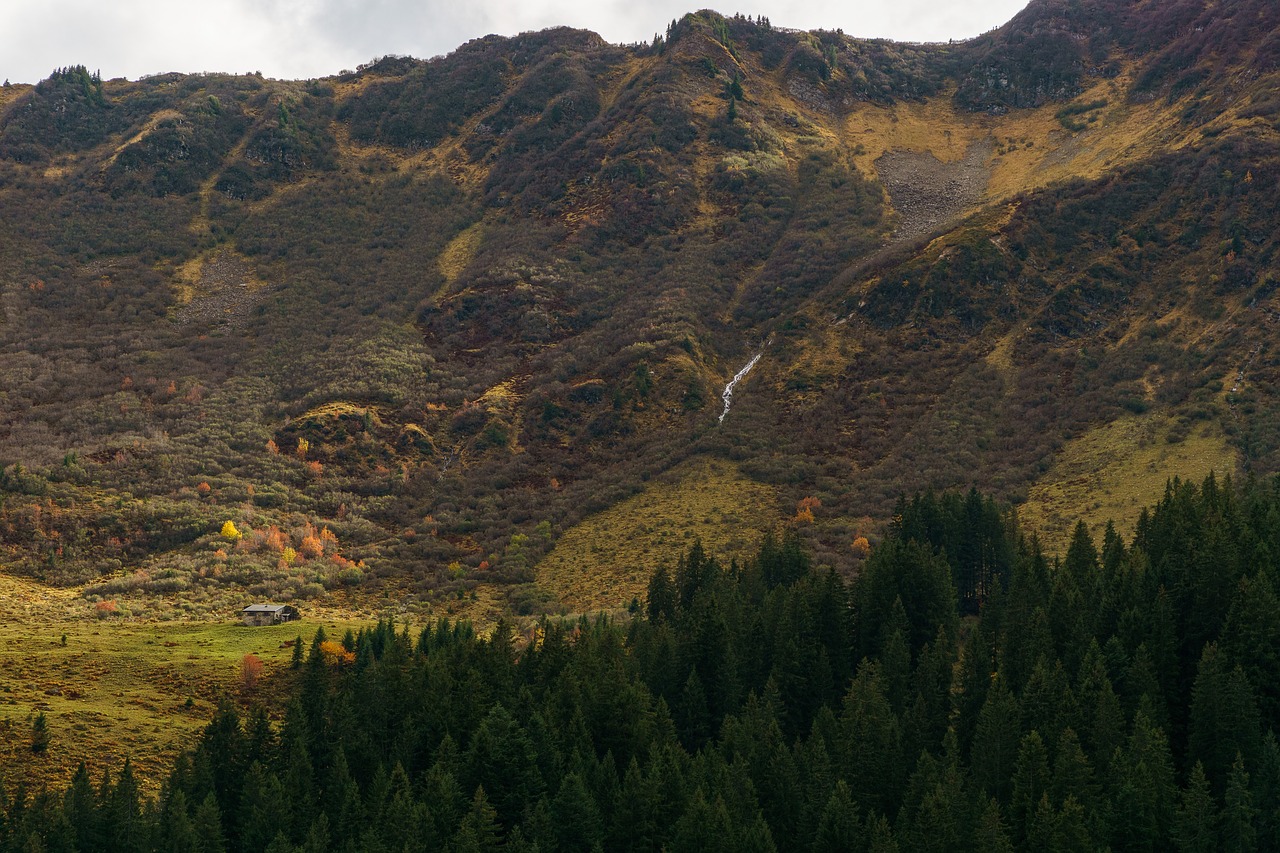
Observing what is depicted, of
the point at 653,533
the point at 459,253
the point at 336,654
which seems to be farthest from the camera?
the point at 459,253

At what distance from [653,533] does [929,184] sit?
94644 mm

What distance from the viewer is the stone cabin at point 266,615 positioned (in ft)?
315

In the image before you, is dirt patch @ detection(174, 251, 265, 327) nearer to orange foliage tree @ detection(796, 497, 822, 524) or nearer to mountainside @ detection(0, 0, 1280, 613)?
mountainside @ detection(0, 0, 1280, 613)

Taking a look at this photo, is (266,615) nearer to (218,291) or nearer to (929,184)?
(218,291)

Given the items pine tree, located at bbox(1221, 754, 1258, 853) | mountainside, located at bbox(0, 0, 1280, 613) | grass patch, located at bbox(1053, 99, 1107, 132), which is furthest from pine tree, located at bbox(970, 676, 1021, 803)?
grass patch, located at bbox(1053, 99, 1107, 132)

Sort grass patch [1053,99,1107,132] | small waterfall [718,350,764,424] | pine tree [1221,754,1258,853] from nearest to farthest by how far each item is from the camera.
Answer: pine tree [1221,754,1258,853], small waterfall [718,350,764,424], grass patch [1053,99,1107,132]

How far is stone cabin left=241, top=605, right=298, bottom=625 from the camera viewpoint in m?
96.0

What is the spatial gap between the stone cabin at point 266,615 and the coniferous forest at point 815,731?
18569mm

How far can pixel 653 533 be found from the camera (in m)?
114

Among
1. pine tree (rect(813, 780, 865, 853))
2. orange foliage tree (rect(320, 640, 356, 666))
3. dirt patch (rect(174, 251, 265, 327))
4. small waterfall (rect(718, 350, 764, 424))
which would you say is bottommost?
pine tree (rect(813, 780, 865, 853))

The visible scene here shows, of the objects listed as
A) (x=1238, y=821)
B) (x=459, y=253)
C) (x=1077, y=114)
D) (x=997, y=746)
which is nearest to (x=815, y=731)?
(x=997, y=746)

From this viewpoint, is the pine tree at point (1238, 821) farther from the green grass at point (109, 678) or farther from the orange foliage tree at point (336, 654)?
the green grass at point (109, 678)

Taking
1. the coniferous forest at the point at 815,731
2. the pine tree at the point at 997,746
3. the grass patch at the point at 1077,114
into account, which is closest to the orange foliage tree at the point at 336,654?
the coniferous forest at the point at 815,731

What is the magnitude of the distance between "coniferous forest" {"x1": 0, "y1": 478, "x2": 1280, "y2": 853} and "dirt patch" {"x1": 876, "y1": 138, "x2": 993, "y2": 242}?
9613cm
